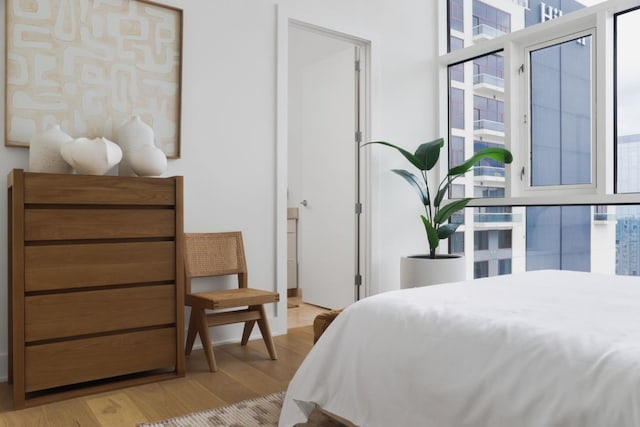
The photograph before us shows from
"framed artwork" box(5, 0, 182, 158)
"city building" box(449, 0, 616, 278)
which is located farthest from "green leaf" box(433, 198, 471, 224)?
"framed artwork" box(5, 0, 182, 158)

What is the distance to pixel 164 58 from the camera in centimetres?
292

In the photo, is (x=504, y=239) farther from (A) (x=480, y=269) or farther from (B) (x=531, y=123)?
(B) (x=531, y=123)

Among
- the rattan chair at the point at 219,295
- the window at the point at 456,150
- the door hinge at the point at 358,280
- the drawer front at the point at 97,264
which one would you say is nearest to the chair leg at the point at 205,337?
the rattan chair at the point at 219,295

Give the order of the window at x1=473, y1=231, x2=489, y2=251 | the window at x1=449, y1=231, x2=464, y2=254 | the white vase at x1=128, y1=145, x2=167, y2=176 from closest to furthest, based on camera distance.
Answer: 1. the white vase at x1=128, y1=145, x2=167, y2=176
2. the window at x1=473, y1=231, x2=489, y2=251
3. the window at x1=449, y1=231, x2=464, y2=254

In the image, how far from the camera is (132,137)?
259cm

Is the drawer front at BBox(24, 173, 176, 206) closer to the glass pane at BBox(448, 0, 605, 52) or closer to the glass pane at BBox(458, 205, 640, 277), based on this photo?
the glass pane at BBox(458, 205, 640, 277)

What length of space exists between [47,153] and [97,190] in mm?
307

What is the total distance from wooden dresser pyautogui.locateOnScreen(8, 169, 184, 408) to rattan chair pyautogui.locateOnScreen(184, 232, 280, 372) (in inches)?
6.8

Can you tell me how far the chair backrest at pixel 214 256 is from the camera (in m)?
2.92

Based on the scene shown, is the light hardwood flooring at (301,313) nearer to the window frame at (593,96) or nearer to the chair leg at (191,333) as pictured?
the chair leg at (191,333)

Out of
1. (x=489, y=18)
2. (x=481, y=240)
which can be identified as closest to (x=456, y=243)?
(x=481, y=240)

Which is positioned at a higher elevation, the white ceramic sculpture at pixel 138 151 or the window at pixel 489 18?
the window at pixel 489 18

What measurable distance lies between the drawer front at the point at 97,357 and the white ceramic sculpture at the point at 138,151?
30.8 inches

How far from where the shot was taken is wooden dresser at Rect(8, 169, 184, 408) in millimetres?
2129
